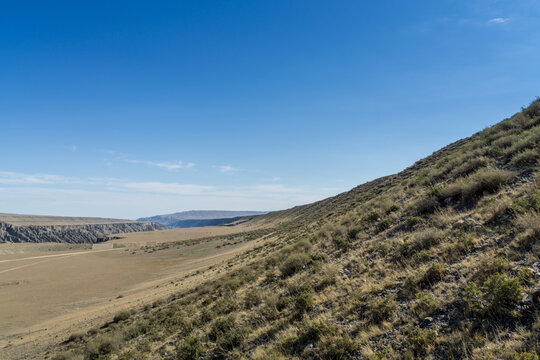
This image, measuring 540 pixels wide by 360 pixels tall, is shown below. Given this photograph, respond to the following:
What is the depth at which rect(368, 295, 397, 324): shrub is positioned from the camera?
5840 millimetres

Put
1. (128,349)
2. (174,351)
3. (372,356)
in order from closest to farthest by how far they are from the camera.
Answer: (372,356)
(174,351)
(128,349)

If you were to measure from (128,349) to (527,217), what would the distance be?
15.9 meters

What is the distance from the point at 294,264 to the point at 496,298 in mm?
8613

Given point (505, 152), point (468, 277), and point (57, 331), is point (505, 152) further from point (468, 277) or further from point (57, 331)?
point (57, 331)

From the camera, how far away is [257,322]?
849cm

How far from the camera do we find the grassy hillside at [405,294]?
14.8 feet

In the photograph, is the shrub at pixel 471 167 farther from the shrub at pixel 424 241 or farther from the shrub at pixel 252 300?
the shrub at pixel 252 300

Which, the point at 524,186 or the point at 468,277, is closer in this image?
the point at 468,277

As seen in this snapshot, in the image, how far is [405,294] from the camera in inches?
247

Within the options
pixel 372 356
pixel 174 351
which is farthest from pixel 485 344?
pixel 174 351

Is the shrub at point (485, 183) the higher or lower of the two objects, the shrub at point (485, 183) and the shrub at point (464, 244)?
the higher

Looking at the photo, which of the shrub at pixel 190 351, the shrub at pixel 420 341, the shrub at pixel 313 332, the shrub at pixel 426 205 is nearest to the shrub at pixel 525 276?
the shrub at pixel 420 341

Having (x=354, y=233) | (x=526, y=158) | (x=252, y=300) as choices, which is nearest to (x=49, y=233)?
(x=252, y=300)

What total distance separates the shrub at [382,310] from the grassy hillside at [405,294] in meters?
0.02
